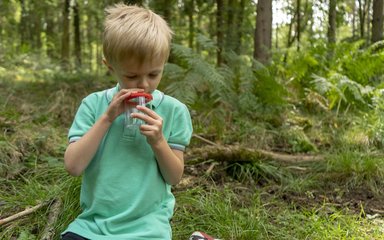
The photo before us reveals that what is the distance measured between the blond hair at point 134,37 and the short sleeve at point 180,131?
31 cm

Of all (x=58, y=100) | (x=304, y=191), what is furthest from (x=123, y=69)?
(x=58, y=100)

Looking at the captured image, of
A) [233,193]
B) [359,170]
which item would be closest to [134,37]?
[233,193]

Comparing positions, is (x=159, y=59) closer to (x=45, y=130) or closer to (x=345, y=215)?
(x=345, y=215)

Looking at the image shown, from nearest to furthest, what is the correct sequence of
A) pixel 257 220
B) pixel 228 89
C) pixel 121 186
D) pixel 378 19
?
pixel 121 186 < pixel 257 220 < pixel 228 89 < pixel 378 19

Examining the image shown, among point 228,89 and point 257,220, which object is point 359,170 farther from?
point 228,89

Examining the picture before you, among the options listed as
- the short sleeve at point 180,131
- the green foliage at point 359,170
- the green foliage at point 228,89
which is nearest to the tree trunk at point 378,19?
the green foliage at point 228,89

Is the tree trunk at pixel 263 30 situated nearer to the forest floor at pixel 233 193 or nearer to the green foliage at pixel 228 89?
the green foliage at pixel 228 89

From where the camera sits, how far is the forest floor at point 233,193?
266 cm

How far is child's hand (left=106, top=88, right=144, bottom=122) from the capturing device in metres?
1.78

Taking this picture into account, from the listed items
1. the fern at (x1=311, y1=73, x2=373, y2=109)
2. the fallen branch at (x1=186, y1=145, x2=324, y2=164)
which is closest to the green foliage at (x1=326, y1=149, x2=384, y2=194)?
the fallen branch at (x1=186, y1=145, x2=324, y2=164)

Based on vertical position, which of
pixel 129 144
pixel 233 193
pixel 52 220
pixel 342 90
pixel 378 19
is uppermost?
pixel 378 19

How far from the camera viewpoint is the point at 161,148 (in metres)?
1.85

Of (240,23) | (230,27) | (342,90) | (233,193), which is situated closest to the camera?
(233,193)

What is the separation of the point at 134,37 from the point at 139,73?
15 centimetres
